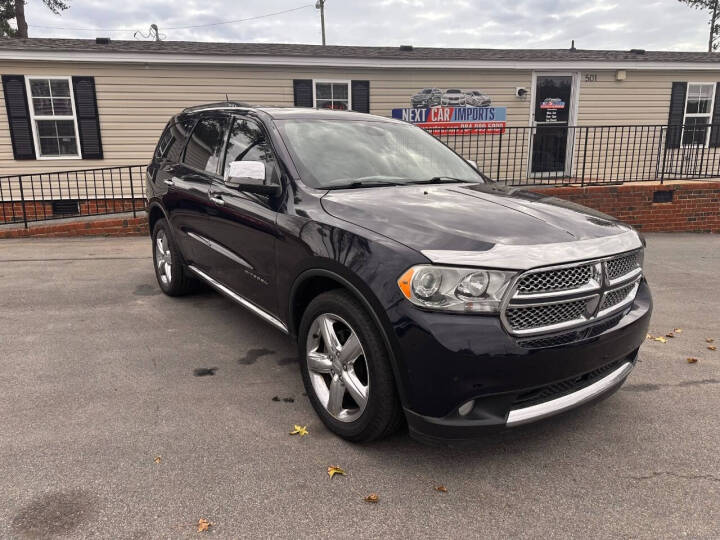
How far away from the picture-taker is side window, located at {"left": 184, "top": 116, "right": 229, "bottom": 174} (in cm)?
414

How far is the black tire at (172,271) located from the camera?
5008mm

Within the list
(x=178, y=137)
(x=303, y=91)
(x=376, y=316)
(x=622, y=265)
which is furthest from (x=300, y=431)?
(x=303, y=91)

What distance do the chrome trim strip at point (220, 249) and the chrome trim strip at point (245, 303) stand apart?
0.28 m

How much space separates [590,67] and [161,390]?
1228cm

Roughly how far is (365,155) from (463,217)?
117 centimetres

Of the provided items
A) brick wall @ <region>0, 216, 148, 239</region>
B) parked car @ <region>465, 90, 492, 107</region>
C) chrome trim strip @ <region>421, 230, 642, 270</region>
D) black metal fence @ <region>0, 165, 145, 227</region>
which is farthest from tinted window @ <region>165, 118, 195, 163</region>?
parked car @ <region>465, 90, 492, 107</region>

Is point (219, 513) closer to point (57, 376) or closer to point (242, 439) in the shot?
point (242, 439)

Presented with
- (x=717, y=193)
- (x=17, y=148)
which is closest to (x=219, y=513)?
(x=717, y=193)

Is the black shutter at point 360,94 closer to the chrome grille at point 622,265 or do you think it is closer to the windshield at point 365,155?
the windshield at point 365,155

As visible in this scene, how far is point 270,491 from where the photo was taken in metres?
2.42

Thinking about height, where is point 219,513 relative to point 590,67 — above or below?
below

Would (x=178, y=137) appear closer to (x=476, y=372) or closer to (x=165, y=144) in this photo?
(x=165, y=144)

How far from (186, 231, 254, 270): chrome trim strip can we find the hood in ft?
3.14

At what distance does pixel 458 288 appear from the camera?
7.31 ft
